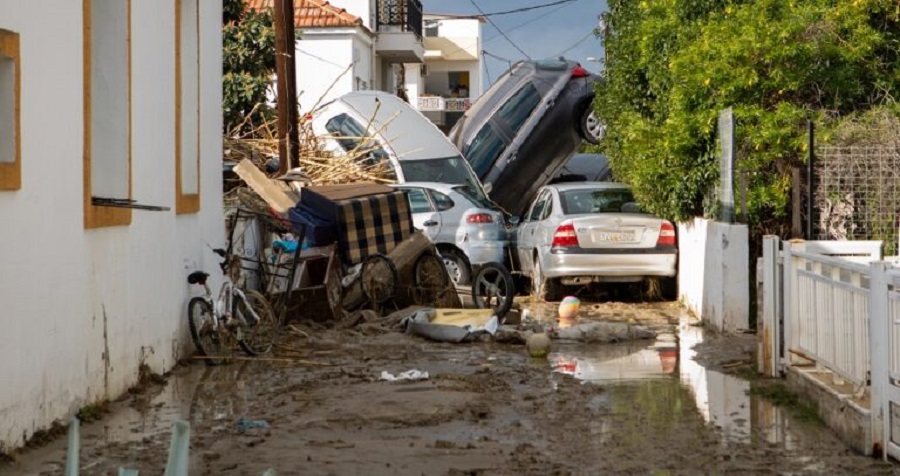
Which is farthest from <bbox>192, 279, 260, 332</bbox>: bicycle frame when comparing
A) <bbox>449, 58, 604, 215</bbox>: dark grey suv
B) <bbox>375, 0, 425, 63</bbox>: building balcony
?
<bbox>375, 0, 425, 63</bbox>: building balcony

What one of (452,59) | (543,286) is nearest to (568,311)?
(543,286)

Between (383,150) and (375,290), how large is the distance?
823 cm

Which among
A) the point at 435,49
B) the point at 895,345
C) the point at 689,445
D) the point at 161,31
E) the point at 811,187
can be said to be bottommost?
the point at 689,445

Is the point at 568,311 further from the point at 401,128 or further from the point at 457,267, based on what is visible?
the point at 401,128

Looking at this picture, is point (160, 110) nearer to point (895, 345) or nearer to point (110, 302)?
point (110, 302)

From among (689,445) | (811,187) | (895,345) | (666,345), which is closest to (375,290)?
(666,345)

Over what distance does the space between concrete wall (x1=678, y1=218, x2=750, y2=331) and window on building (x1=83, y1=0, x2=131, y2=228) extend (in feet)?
22.8

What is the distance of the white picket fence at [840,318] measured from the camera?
8578mm

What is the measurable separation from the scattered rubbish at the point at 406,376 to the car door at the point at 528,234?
28.7 feet

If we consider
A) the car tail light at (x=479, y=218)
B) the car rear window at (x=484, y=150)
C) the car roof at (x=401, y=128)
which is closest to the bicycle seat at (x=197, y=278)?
the car tail light at (x=479, y=218)

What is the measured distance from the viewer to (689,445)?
30.8ft

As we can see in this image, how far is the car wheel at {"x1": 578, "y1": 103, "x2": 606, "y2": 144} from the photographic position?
27.5 m

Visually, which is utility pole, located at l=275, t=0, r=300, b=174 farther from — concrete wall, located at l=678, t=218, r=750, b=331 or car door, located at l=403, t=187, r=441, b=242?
concrete wall, located at l=678, t=218, r=750, b=331

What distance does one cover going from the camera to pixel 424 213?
22.3 m
